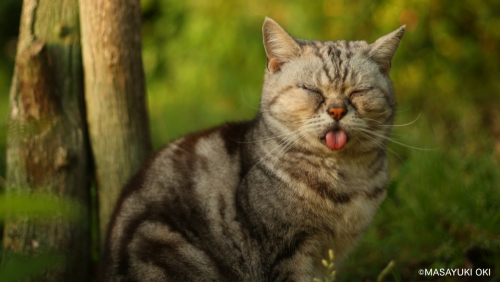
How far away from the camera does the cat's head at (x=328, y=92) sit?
229cm

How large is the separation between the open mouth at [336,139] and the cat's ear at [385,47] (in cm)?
50

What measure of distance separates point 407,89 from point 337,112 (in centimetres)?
358

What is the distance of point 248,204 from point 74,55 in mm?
1487

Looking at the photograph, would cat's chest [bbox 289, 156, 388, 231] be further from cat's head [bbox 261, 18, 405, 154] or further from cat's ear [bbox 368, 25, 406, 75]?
cat's ear [bbox 368, 25, 406, 75]

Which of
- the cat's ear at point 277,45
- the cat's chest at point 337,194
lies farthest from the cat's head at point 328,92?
the cat's chest at point 337,194

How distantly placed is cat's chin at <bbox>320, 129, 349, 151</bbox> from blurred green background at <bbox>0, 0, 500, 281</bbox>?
40.5 inches

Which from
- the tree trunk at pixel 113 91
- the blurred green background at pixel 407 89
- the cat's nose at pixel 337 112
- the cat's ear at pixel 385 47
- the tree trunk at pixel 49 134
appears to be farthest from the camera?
the blurred green background at pixel 407 89

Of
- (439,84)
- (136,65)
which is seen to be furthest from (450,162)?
(136,65)

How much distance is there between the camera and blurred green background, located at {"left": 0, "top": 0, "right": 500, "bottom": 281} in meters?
3.32

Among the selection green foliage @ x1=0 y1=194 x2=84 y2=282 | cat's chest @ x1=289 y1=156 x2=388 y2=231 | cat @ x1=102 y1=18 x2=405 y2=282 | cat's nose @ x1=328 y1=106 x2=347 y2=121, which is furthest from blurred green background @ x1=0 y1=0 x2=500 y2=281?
green foliage @ x1=0 y1=194 x2=84 y2=282

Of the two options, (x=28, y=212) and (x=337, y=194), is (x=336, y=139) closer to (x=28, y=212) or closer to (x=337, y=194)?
(x=337, y=194)

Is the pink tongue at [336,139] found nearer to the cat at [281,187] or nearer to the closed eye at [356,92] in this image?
the cat at [281,187]

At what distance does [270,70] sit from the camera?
2.62 meters

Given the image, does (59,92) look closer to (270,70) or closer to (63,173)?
(63,173)
